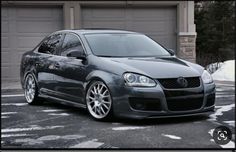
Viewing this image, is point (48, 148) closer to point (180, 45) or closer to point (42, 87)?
point (42, 87)

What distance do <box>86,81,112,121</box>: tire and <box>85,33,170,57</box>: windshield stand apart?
0.56 metres

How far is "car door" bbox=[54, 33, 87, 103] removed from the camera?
279 inches

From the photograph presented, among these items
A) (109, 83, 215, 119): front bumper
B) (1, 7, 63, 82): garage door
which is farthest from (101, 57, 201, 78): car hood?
(1, 7, 63, 82): garage door

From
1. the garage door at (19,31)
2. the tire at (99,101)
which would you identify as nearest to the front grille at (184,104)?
the tire at (99,101)

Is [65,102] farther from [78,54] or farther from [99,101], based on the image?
[99,101]

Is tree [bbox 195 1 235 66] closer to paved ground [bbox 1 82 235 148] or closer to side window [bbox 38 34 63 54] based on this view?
paved ground [bbox 1 82 235 148]

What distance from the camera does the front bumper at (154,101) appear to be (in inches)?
245

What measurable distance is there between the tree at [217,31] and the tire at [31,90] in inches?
112

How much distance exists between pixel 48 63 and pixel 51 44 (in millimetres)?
481

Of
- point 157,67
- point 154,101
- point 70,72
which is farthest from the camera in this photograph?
point 70,72

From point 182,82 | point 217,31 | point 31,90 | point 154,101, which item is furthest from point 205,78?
point 31,90

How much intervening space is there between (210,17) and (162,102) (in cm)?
140

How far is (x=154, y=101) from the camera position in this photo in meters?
6.25

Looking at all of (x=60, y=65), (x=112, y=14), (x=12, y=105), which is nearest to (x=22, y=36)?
(x=112, y=14)
